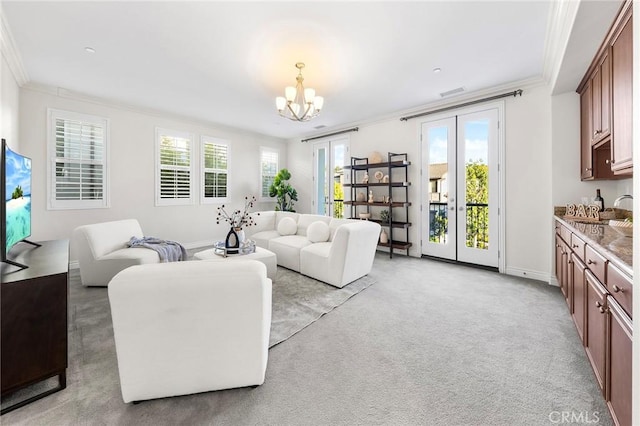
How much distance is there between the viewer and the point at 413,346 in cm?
211

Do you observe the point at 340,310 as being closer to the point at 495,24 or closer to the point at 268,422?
the point at 268,422

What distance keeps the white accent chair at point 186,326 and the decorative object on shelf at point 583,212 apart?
3436 millimetres

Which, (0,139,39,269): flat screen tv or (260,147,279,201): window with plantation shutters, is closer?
(0,139,39,269): flat screen tv

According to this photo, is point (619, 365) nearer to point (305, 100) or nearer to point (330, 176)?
point (305, 100)

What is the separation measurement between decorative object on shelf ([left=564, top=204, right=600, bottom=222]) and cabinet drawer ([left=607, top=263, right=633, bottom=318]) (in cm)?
183

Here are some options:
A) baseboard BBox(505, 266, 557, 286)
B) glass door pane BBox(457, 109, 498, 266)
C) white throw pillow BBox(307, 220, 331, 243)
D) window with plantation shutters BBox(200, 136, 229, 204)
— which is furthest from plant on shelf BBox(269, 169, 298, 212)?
Answer: baseboard BBox(505, 266, 557, 286)

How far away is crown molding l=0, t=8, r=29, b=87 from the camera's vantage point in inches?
101

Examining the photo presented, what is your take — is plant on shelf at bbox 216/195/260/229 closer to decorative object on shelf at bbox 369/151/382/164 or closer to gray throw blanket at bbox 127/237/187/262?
gray throw blanket at bbox 127/237/187/262

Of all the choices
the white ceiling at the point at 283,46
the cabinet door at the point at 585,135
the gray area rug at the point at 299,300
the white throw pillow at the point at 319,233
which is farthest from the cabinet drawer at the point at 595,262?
the white throw pillow at the point at 319,233

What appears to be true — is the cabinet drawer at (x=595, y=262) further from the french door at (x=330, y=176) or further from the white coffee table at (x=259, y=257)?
the french door at (x=330, y=176)

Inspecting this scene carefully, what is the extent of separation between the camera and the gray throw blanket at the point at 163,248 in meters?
3.56

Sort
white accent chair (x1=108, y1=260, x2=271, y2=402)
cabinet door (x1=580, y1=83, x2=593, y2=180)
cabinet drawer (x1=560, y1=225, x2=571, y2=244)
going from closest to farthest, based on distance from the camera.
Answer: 1. white accent chair (x1=108, y1=260, x2=271, y2=402)
2. cabinet drawer (x1=560, y1=225, x2=571, y2=244)
3. cabinet door (x1=580, y1=83, x2=593, y2=180)

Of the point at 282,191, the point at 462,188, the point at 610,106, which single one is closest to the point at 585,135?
the point at 610,106

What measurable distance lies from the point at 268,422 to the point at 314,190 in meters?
5.74
